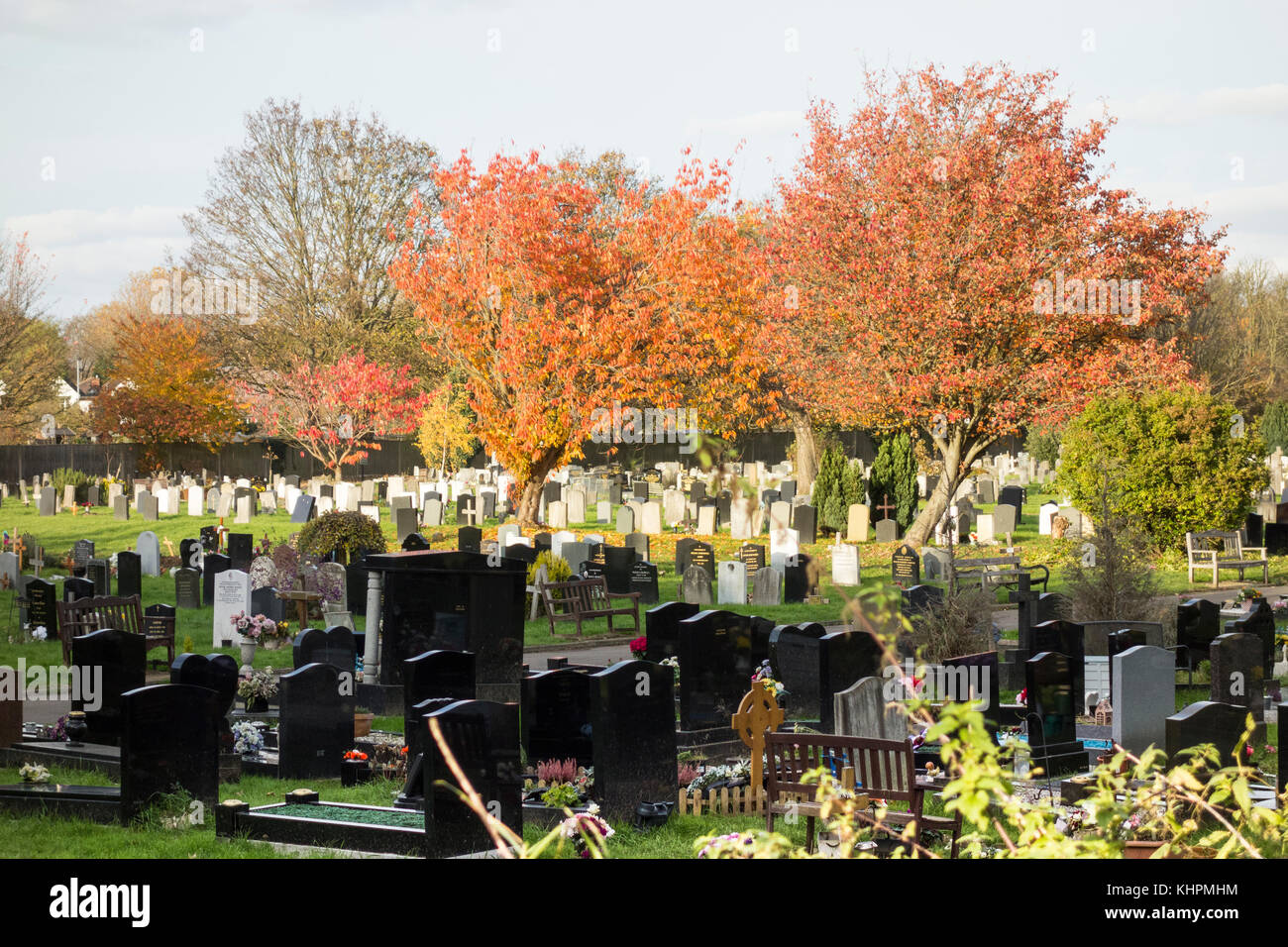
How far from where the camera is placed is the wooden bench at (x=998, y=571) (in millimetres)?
18188

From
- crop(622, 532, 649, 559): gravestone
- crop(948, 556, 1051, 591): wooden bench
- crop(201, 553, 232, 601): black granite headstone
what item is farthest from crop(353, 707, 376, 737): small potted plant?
crop(622, 532, 649, 559): gravestone

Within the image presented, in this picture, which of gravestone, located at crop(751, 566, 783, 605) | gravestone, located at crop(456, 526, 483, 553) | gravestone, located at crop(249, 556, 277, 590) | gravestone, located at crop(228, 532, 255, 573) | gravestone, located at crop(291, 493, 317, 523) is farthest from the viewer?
gravestone, located at crop(291, 493, 317, 523)

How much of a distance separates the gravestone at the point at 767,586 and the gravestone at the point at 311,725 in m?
9.70

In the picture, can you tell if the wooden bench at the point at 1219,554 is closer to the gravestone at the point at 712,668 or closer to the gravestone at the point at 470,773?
the gravestone at the point at 712,668

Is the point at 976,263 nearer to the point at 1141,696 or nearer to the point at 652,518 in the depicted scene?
the point at 652,518

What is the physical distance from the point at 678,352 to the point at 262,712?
17.4 m

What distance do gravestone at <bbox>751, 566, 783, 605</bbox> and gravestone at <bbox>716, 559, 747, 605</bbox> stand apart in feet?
0.57

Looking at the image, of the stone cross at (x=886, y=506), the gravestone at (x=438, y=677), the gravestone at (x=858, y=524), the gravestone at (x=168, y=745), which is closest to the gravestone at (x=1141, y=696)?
the gravestone at (x=438, y=677)

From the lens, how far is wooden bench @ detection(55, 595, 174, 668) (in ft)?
42.7

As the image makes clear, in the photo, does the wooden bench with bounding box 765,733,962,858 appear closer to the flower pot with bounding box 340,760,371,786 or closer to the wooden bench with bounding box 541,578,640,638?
the flower pot with bounding box 340,760,371,786

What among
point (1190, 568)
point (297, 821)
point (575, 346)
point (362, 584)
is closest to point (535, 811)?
point (297, 821)

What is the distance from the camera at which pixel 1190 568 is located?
2017 cm

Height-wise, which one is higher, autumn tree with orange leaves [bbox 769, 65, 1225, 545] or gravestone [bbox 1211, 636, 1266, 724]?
autumn tree with orange leaves [bbox 769, 65, 1225, 545]
